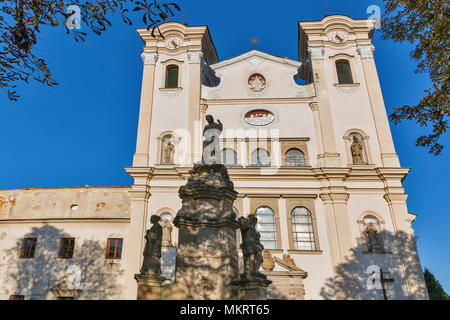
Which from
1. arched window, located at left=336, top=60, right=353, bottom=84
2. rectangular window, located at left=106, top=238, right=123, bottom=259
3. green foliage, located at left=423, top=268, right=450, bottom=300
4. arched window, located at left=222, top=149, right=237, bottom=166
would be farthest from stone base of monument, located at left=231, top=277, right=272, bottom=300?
green foliage, located at left=423, top=268, right=450, bottom=300

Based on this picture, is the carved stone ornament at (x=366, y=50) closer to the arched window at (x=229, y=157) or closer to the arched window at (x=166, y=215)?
the arched window at (x=229, y=157)

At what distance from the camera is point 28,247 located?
17.3 meters

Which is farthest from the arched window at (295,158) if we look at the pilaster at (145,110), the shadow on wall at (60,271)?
the shadow on wall at (60,271)

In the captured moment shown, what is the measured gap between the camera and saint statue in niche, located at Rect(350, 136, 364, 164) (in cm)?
1866

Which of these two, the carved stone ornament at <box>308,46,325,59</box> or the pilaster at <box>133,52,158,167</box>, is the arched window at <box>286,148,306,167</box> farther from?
the pilaster at <box>133,52,158,167</box>

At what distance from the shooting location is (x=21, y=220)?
17734mm

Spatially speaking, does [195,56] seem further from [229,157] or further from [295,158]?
[295,158]

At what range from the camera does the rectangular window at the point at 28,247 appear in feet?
55.9

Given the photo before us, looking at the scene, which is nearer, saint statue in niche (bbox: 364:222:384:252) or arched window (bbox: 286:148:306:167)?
saint statue in niche (bbox: 364:222:384:252)

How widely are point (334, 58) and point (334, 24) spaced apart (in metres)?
2.63

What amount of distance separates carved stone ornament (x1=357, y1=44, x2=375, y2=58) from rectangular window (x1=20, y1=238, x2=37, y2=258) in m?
21.8

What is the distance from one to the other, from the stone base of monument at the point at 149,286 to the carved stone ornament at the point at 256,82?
16.0m

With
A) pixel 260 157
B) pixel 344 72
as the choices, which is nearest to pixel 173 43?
pixel 260 157

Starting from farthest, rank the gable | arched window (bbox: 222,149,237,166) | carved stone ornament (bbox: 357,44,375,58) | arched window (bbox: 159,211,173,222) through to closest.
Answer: carved stone ornament (bbox: 357,44,375,58) → the gable → arched window (bbox: 222,149,237,166) → arched window (bbox: 159,211,173,222)
